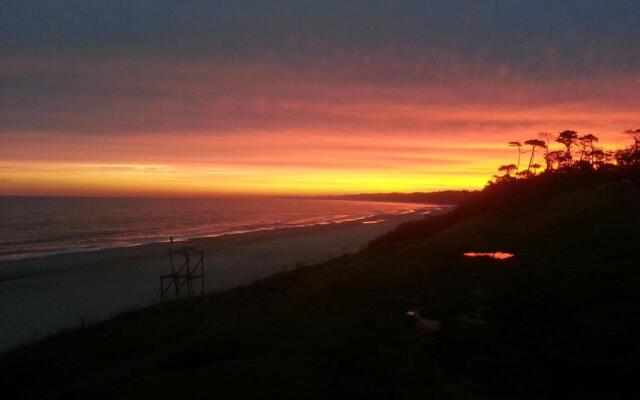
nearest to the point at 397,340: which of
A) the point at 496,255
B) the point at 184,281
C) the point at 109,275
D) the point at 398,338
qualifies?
the point at 398,338

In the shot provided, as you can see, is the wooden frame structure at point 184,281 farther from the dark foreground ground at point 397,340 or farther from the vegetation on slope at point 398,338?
the dark foreground ground at point 397,340

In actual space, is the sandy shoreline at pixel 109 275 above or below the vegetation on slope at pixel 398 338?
below

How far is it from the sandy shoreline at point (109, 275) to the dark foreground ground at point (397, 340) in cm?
548

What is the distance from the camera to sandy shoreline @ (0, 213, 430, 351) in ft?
72.3

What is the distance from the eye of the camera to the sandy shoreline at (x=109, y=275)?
22031 millimetres

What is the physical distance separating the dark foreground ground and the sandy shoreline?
5480mm

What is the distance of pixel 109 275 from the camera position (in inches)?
1272

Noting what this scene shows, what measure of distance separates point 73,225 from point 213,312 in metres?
62.3

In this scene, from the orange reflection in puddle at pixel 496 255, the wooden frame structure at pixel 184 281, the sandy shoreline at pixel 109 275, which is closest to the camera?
the orange reflection in puddle at pixel 496 255

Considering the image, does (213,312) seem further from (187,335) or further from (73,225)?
(73,225)

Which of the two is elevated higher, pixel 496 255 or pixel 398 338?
pixel 496 255

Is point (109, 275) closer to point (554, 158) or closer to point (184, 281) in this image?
point (184, 281)

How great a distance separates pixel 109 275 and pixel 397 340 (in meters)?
26.4

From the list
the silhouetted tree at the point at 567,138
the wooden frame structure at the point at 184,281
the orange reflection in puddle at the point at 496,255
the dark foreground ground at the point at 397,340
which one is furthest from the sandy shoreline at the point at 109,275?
the silhouetted tree at the point at 567,138
